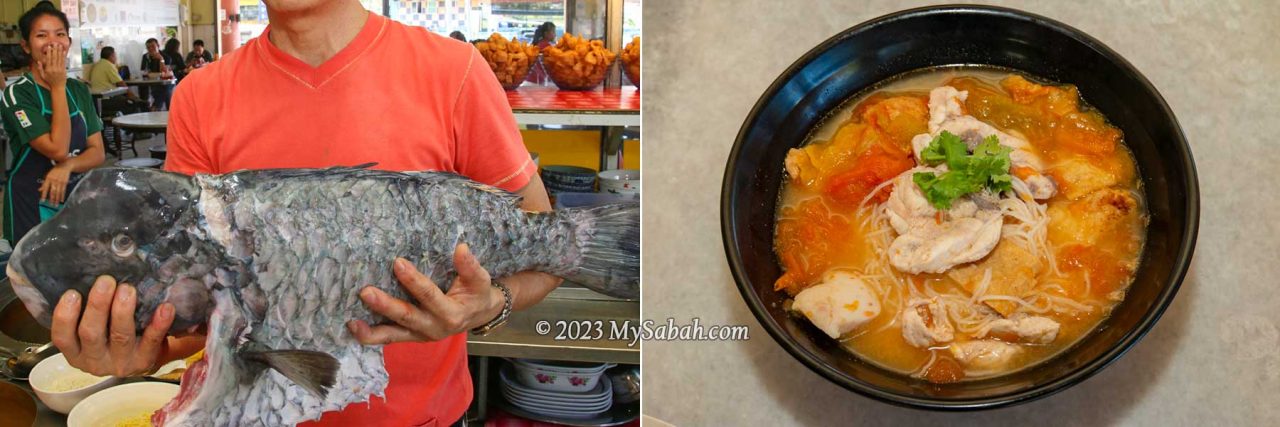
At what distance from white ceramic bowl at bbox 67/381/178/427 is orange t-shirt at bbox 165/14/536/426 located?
9.7 inches

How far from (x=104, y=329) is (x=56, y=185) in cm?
44

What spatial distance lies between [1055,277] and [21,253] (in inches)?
60.7

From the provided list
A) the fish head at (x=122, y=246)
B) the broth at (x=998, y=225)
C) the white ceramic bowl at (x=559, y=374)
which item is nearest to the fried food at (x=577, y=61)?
the broth at (x=998, y=225)

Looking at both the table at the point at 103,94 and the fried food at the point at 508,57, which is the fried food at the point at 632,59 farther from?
the table at the point at 103,94

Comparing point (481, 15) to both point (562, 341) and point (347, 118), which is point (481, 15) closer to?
point (347, 118)

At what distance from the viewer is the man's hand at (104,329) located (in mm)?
991

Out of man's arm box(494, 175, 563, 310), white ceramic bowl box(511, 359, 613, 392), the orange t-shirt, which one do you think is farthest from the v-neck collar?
white ceramic bowl box(511, 359, 613, 392)

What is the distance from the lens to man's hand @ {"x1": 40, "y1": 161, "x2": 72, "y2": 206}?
1316 millimetres

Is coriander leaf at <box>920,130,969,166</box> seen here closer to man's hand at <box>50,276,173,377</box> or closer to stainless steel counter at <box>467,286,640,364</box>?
stainless steel counter at <box>467,286,640,364</box>

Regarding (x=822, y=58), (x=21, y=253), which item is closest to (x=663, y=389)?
(x=822, y=58)

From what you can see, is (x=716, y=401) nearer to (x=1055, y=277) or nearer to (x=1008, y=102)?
(x=1055, y=277)

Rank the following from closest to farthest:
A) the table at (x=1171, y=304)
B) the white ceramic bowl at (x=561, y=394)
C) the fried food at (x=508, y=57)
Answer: the fried food at (x=508, y=57)
the table at (x=1171, y=304)
the white ceramic bowl at (x=561, y=394)

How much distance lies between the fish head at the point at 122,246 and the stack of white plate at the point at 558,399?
151 centimetres

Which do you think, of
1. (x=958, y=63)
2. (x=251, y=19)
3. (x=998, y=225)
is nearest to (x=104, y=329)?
(x=251, y=19)
